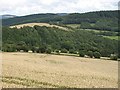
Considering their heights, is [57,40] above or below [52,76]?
below

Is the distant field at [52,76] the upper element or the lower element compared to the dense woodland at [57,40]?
upper

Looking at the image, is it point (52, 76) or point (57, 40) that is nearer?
point (52, 76)

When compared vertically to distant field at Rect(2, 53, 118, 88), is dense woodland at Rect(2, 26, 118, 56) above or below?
below

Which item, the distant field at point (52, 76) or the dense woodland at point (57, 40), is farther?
the dense woodland at point (57, 40)

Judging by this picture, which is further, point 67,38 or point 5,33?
point 67,38

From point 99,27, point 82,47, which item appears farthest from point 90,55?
point 99,27

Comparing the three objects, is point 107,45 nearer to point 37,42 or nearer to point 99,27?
point 37,42

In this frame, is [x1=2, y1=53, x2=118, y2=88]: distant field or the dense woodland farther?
the dense woodland

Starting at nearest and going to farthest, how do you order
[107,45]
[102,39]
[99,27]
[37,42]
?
1. [37,42]
2. [107,45]
3. [102,39]
4. [99,27]

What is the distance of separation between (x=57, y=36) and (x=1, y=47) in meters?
43.7

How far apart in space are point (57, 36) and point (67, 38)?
492 cm

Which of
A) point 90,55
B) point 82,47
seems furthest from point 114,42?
point 90,55

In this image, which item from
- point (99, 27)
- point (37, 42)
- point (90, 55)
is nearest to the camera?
point (90, 55)

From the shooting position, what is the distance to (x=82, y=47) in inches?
5172
